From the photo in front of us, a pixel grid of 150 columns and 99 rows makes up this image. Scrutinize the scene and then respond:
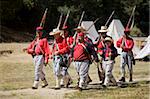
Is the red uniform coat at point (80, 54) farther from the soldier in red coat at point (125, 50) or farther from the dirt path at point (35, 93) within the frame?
the soldier in red coat at point (125, 50)

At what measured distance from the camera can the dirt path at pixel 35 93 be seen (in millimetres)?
11609

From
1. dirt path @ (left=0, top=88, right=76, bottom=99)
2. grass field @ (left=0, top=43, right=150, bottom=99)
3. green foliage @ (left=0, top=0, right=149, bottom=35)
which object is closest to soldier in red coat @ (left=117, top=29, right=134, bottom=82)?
grass field @ (left=0, top=43, right=150, bottom=99)

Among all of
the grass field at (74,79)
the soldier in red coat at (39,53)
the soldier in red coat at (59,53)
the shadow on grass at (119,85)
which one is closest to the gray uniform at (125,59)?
the shadow on grass at (119,85)

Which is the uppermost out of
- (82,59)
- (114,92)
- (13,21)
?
(13,21)

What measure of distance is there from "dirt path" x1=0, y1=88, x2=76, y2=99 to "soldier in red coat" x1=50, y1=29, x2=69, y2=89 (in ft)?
1.37

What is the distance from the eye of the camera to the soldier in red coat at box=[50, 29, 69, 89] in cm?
1295

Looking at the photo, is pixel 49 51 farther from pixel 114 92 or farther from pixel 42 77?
pixel 114 92

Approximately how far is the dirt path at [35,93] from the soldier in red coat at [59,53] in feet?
1.37

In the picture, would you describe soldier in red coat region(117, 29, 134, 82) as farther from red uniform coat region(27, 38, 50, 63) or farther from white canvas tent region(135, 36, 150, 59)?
white canvas tent region(135, 36, 150, 59)

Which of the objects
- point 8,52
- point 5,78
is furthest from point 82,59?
point 8,52

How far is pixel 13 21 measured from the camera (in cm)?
5112

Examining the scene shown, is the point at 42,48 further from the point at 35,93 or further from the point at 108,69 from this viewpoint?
the point at 108,69

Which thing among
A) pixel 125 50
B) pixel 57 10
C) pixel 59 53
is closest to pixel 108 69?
pixel 59 53

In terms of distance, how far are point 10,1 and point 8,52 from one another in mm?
15762
